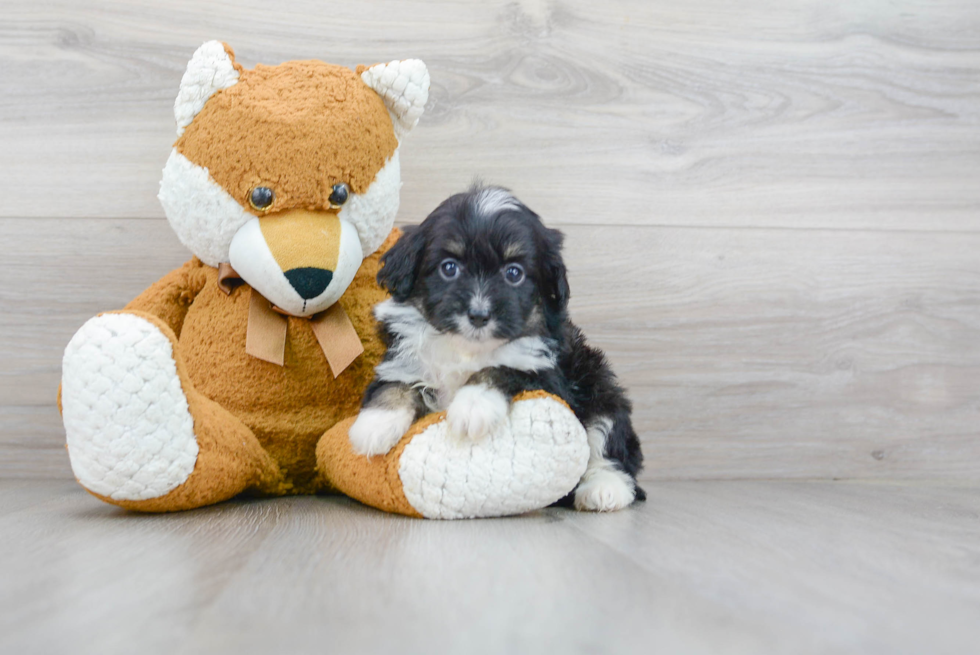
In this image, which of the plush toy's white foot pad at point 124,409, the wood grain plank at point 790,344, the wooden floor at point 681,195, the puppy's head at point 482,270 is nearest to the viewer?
the plush toy's white foot pad at point 124,409

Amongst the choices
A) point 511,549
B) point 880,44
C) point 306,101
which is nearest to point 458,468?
point 511,549

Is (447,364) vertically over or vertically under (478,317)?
under

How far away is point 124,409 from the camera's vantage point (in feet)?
4.32

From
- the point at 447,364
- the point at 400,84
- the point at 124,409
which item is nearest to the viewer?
the point at 124,409

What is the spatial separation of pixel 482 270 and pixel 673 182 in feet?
3.47

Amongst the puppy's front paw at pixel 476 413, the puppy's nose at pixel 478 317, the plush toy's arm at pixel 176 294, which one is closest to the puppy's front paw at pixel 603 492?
the puppy's front paw at pixel 476 413

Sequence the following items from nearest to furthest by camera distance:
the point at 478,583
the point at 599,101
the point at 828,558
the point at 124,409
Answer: the point at 478,583 → the point at 828,558 → the point at 124,409 → the point at 599,101

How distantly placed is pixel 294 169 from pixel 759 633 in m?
1.19

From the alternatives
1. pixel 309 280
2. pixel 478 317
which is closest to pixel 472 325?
pixel 478 317

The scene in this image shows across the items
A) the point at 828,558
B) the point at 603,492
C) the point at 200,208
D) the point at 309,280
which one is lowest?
the point at 603,492

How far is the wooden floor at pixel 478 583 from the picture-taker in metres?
0.83

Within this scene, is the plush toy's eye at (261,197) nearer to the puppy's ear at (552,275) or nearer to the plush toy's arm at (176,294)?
the plush toy's arm at (176,294)

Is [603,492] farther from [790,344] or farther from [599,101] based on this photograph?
[599,101]

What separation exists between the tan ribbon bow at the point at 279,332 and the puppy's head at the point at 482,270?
8.4 inches
